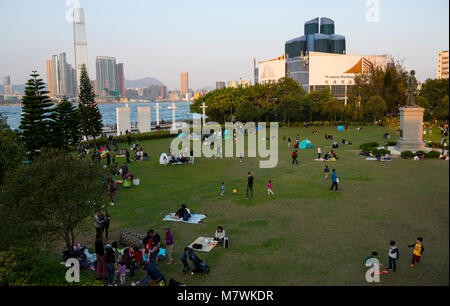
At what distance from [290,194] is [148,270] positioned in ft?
33.3

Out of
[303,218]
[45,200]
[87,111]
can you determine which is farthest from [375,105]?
[45,200]

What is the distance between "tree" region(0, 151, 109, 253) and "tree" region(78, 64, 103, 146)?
28.3 meters

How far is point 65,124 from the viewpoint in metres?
29.8

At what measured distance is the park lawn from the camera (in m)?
9.42

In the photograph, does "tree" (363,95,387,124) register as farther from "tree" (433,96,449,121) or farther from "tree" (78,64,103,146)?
"tree" (78,64,103,146)

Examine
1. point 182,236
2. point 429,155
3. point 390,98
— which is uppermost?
point 390,98

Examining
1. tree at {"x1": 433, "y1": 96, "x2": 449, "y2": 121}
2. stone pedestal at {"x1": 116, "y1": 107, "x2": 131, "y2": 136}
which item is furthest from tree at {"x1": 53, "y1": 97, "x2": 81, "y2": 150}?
tree at {"x1": 433, "y1": 96, "x2": 449, "y2": 121}

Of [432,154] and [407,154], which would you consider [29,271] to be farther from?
[432,154]

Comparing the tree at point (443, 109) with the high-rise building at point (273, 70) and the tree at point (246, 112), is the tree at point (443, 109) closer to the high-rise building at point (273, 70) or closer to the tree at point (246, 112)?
the tree at point (246, 112)

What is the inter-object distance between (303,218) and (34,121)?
22759 millimetres

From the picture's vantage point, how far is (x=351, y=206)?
15.3 m

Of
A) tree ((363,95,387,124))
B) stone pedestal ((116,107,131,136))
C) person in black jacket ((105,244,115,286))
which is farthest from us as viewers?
tree ((363,95,387,124))
